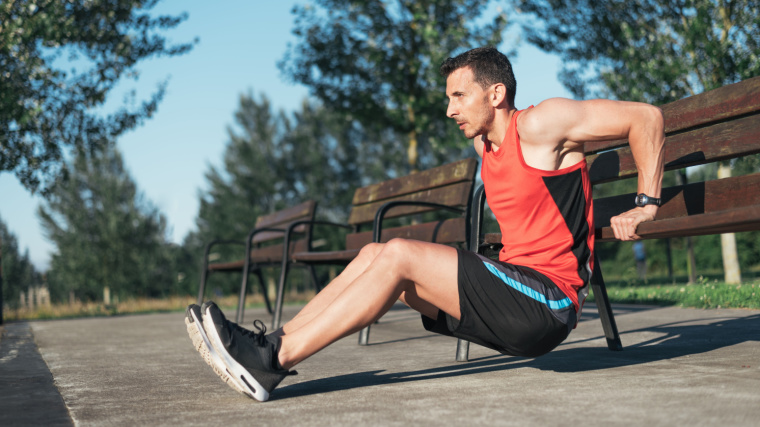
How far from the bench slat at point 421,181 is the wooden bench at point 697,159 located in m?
1.16

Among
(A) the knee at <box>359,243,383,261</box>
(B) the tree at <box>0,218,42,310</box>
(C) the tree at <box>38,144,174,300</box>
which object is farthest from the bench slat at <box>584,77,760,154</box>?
(B) the tree at <box>0,218,42,310</box>

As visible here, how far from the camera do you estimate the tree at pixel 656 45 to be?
9.66m

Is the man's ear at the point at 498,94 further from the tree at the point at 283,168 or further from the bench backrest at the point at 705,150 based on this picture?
the tree at the point at 283,168

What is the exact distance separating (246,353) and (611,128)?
4.68ft

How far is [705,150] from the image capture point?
2.75 meters

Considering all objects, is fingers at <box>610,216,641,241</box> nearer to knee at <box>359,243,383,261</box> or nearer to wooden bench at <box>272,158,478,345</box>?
knee at <box>359,243,383,261</box>

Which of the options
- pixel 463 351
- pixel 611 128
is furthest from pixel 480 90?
pixel 463 351

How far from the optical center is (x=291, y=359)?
2205 millimetres

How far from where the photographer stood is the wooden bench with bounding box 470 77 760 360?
2.44 meters

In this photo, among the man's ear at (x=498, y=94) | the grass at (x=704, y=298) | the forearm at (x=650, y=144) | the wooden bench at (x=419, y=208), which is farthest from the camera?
the grass at (x=704, y=298)

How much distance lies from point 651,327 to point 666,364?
1.50m

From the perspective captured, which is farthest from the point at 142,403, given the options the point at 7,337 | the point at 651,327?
the point at 7,337

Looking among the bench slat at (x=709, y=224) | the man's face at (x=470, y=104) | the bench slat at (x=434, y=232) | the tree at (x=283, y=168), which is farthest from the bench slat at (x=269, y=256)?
the tree at (x=283, y=168)

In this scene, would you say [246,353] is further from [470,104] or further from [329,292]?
[470,104]
